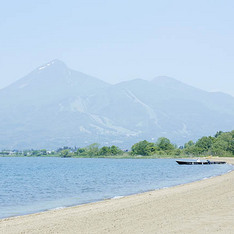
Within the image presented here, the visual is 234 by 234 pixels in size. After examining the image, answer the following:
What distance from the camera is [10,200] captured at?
36.3 m

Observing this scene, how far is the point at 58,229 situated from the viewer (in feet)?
64.7

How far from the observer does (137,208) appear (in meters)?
25.6

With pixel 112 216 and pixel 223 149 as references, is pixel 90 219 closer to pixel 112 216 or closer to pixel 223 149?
pixel 112 216

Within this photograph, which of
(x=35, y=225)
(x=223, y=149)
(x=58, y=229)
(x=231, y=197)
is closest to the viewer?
(x=58, y=229)

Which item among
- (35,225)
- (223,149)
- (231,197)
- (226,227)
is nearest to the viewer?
(226,227)

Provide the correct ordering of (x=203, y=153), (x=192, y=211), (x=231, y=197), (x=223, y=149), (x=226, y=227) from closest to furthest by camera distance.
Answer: (x=226, y=227) < (x=192, y=211) < (x=231, y=197) < (x=223, y=149) < (x=203, y=153)

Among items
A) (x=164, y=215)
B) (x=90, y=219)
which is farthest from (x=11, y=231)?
(x=164, y=215)

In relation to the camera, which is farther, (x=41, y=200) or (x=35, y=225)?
(x=41, y=200)

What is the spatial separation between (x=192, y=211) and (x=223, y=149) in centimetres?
15966

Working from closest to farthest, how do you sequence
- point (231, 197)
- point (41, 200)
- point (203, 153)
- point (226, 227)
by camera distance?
1. point (226, 227)
2. point (231, 197)
3. point (41, 200)
4. point (203, 153)

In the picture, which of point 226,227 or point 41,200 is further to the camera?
point 41,200

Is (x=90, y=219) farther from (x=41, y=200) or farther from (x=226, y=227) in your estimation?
(x=41, y=200)

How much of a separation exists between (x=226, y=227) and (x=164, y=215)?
4889 millimetres

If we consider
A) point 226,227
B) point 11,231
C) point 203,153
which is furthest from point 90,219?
point 203,153
